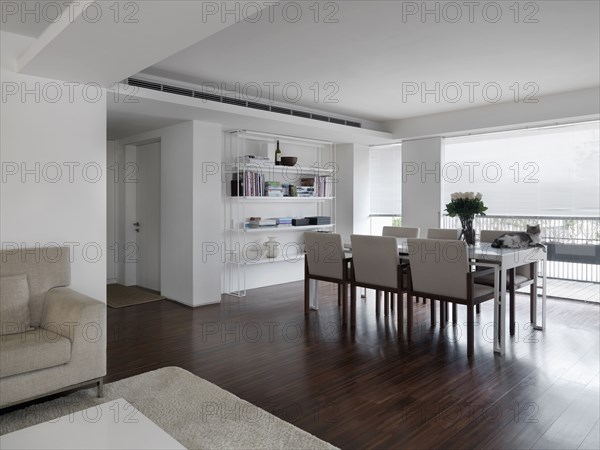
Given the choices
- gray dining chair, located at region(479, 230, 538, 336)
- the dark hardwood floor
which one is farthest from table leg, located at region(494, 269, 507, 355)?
gray dining chair, located at region(479, 230, 538, 336)

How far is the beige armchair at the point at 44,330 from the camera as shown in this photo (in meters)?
2.49

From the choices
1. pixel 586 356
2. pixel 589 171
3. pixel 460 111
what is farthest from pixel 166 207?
pixel 589 171

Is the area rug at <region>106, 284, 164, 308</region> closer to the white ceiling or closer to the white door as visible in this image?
the white door

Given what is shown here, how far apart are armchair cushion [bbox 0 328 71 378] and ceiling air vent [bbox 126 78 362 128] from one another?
2.42 meters

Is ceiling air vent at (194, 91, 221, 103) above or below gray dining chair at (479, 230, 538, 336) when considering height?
above

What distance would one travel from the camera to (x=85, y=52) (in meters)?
2.75

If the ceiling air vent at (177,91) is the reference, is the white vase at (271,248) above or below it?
below

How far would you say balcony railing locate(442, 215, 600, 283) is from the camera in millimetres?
5613

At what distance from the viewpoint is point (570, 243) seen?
5754 mm

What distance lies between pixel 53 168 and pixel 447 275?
3173 mm

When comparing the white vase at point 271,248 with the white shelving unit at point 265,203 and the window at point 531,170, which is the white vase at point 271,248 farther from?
the window at point 531,170

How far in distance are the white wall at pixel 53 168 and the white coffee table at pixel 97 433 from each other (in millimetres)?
A: 1850

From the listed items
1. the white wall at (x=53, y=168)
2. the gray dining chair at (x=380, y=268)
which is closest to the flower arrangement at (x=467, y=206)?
the gray dining chair at (x=380, y=268)

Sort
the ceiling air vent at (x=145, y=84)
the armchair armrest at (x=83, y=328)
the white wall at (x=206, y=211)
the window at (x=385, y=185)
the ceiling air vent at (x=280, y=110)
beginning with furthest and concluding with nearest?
the window at (x=385, y=185), the ceiling air vent at (x=280, y=110), the white wall at (x=206, y=211), the ceiling air vent at (x=145, y=84), the armchair armrest at (x=83, y=328)
